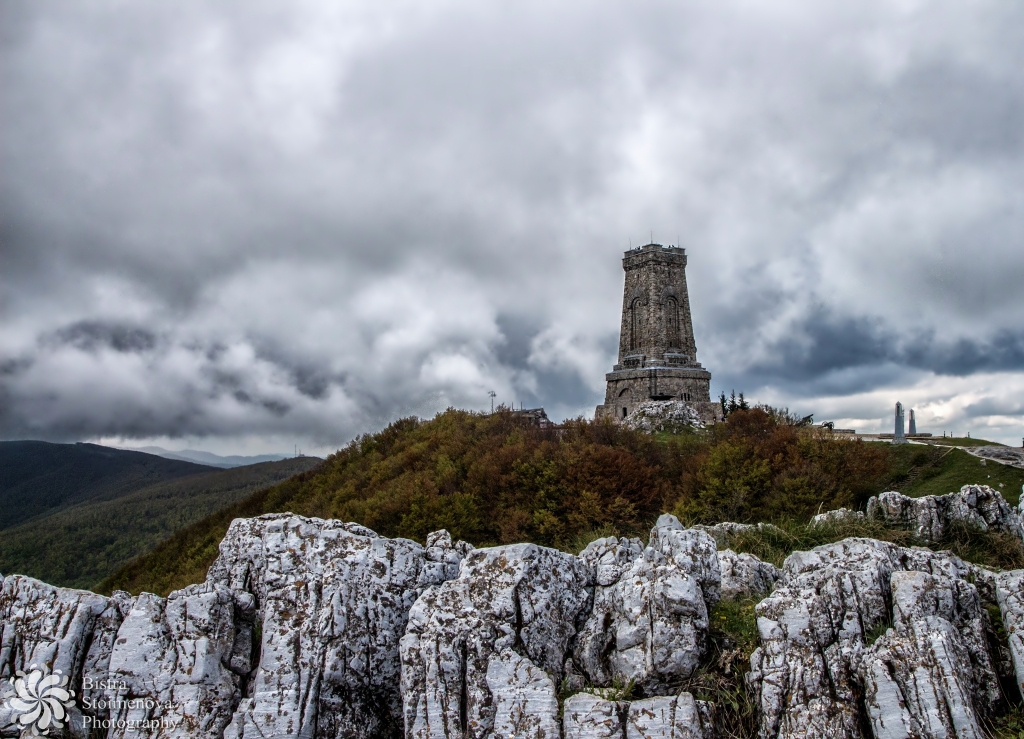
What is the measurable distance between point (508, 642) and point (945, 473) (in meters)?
18.8

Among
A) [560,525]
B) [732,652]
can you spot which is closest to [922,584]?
[732,652]

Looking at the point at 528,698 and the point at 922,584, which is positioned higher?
the point at 922,584

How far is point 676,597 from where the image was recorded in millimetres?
6164

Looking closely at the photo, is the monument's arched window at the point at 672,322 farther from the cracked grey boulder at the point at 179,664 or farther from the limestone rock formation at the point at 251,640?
the cracked grey boulder at the point at 179,664

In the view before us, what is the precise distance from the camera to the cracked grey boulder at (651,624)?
5.89 metres

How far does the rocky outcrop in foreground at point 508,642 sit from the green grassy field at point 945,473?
13.1 meters

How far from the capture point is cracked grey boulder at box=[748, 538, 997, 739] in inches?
202

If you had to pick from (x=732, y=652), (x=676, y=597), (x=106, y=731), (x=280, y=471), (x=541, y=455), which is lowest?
(x=106, y=731)

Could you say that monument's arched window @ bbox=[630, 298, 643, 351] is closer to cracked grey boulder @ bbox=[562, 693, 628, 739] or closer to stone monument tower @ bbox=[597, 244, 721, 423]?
stone monument tower @ bbox=[597, 244, 721, 423]

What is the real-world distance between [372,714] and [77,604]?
3414 mm

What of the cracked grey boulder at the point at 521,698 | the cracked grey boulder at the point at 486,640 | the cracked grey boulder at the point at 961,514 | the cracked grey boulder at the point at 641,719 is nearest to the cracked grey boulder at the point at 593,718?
the cracked grey boulder at the point at 641,719

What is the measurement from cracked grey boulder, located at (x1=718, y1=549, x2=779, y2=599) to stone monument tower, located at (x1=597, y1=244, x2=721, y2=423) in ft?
99.9

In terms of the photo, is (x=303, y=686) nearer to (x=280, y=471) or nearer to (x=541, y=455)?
(x=541, y=455)

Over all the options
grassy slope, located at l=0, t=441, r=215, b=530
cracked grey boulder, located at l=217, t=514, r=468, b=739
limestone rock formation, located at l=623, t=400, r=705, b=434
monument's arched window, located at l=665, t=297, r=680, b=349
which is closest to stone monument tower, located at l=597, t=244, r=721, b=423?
monument's arched window, located at l=665, t=297, r=680, b=349
